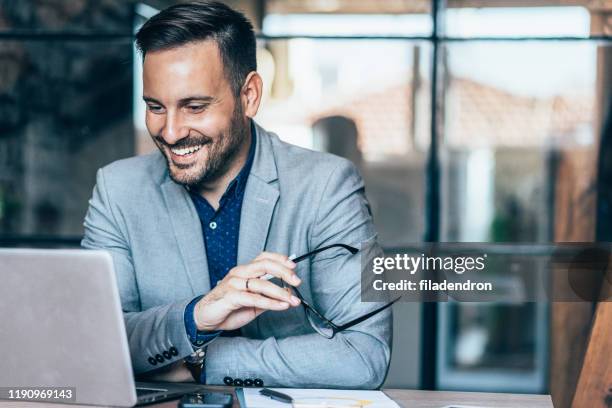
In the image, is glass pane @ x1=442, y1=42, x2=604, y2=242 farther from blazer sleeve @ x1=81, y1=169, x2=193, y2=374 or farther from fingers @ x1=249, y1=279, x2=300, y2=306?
fingers @ x1=249, y1=279, x2=300, y2=306

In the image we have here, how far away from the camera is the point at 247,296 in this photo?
1908 mm

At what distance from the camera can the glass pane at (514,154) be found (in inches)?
192

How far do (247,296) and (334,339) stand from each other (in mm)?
317

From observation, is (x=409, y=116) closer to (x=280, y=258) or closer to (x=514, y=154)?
(x=514, y=154)

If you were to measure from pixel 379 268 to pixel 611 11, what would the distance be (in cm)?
281

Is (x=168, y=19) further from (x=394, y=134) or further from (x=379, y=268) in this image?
(x=394, y=134)

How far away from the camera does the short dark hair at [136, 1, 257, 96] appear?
2.31 m

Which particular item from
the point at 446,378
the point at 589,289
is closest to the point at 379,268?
the point at 589,289

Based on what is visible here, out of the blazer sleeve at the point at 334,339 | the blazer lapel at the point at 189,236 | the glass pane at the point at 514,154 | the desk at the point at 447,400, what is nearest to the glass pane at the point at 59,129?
the glass pane at the point at 514,154

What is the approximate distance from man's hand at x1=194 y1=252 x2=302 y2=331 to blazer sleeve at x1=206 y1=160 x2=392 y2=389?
10 centimetres

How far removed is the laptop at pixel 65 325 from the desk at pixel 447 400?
9 centimetres

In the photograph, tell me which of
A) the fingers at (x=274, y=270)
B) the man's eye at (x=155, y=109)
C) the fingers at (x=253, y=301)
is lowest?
the fingers at (x=253, y=301)

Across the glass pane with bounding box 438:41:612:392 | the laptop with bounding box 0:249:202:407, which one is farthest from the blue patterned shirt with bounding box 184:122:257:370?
the glass pane with bounding box 438:41:612:392

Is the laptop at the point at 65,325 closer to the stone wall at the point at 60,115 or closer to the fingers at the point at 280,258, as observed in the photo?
the fingers at the point at 280,258
